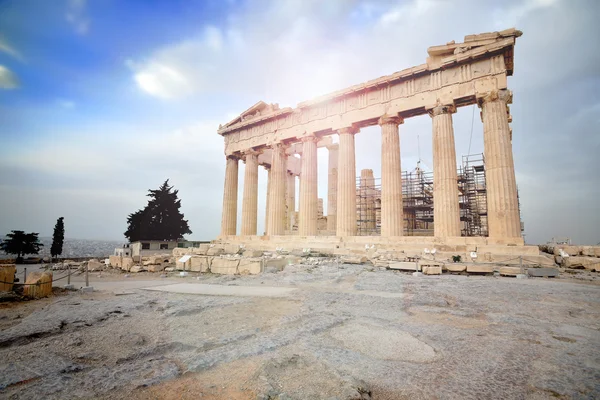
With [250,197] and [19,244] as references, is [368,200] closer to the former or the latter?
[250,197]

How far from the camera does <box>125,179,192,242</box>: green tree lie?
105 feet

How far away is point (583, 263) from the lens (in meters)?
10.7

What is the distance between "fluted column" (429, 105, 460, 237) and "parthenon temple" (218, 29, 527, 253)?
0.05 meters

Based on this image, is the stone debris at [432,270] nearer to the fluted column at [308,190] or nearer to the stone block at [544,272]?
the stone block at [544,272]

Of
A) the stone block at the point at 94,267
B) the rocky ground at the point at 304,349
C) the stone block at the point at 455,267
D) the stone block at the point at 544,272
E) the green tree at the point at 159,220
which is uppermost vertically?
the green tree at the point at 159,220

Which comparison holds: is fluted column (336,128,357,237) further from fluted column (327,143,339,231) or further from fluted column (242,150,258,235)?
fluted column (242,150,258,235)

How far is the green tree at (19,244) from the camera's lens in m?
20.2

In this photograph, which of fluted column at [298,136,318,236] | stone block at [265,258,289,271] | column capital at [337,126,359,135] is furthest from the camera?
fluted column at [298,136,318,236]

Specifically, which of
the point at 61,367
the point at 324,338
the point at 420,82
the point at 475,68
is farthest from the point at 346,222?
the point at 61,367

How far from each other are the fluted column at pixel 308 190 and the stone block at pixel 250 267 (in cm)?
888

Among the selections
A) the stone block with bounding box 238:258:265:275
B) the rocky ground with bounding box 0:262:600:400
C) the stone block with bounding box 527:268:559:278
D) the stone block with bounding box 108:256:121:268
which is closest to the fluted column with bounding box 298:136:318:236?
the stone block with bounding box 238:258:265:275

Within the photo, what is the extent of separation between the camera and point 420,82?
15906mm

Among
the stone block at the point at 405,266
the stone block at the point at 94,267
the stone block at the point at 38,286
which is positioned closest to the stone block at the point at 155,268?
the stone block at the point at 94,267

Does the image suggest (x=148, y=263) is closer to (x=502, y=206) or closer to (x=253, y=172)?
(x=253, y=172)
